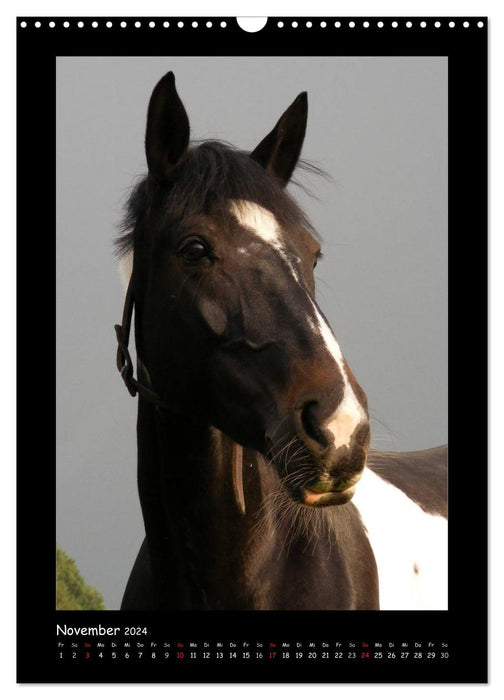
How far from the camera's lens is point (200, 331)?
3004 millimetres

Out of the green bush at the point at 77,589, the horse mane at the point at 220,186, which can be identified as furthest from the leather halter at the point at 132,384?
the green bush at the point at 77,589

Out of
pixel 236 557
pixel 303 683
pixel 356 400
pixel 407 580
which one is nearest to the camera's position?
pixel 356 400

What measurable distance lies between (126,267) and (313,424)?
130 cm

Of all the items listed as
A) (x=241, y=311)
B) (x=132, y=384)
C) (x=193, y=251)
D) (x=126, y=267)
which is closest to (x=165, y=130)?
(x=193, y=251)

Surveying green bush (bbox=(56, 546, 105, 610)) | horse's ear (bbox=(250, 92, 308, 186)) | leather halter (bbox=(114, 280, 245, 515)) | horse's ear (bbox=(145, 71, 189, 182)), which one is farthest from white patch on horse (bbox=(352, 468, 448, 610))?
green bush (bbox=(56, 546, 105, 610))

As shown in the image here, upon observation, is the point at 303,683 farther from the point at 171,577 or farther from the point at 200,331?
the point at 200,331

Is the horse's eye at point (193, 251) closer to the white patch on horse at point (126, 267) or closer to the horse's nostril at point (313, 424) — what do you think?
the white patch on horse at point (126, 267)

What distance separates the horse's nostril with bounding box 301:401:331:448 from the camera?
2.56m

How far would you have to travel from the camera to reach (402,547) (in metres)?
3.87

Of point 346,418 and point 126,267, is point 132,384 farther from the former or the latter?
point 346,418

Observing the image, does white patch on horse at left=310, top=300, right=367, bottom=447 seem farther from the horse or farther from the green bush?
the green bush

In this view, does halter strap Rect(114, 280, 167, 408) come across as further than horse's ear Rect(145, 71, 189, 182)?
Yes

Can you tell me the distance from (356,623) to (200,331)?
1.19 metres

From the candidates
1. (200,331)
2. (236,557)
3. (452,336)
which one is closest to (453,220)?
(452,336)
